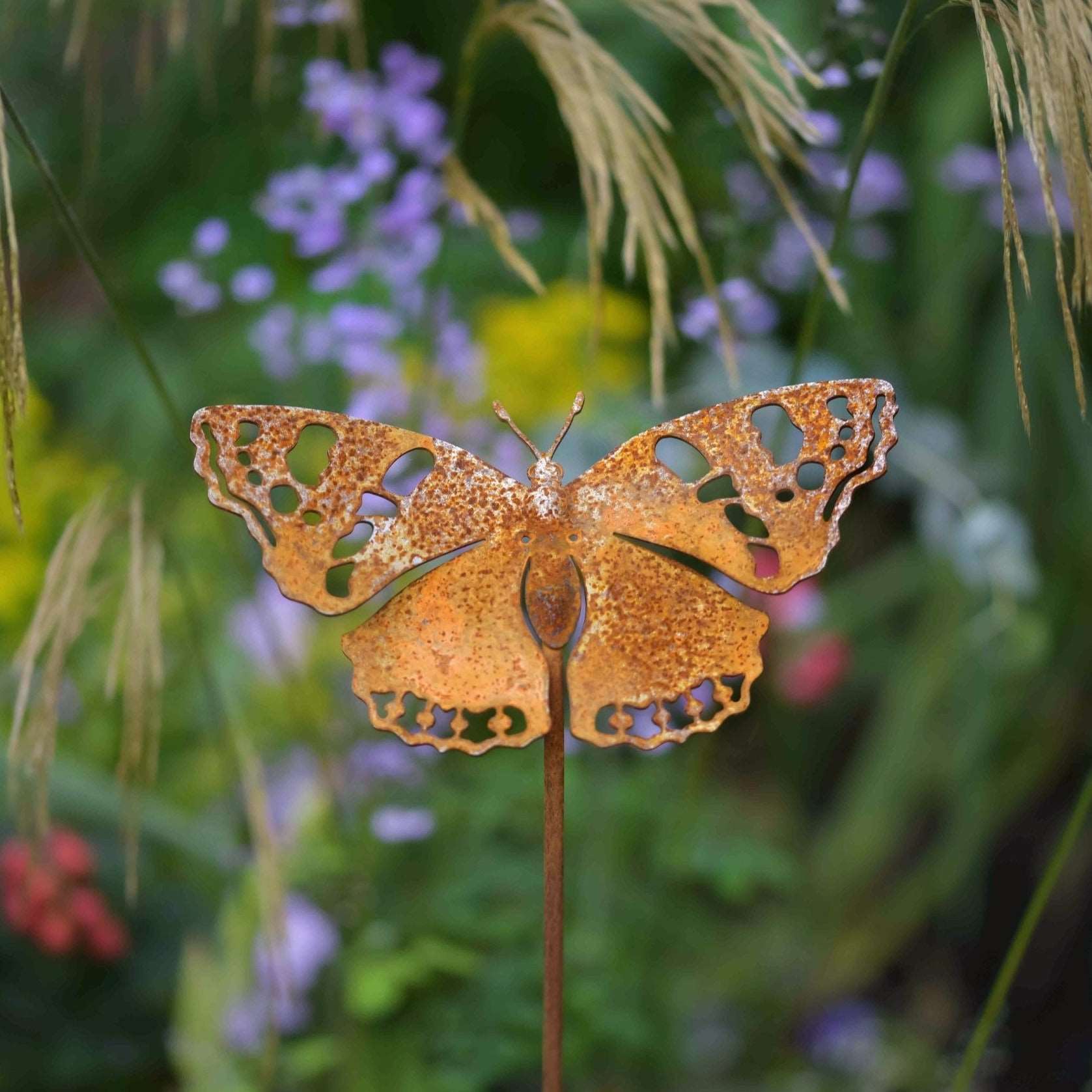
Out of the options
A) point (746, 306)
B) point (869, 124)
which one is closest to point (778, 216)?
point (746, 306)

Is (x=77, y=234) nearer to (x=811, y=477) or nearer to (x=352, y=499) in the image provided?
(x=352, y=499)

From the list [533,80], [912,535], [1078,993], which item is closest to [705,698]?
[1078,993]

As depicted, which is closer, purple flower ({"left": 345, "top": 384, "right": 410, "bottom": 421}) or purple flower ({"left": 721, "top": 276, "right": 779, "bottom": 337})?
purple flower ({"left": 721, "top": 276, "right": 779, "bottom": 337})

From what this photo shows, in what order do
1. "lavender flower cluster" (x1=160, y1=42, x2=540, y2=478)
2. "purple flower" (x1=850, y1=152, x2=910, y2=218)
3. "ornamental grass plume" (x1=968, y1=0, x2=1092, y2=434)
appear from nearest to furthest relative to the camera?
1. "ornamental grass plume" (x1=968, y1=0, x2=1092, y2=434)
2. "lavender flower cluster" (x1=160, y1=42, x2=540, y2=478)
3. "purple flower" (x1=850, y1=152, x2=910, y2=218)

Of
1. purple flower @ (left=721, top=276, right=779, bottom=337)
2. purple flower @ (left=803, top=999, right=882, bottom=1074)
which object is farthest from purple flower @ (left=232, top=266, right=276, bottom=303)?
purple flower @ (left=803, top=999, right=882, bottom=1074)

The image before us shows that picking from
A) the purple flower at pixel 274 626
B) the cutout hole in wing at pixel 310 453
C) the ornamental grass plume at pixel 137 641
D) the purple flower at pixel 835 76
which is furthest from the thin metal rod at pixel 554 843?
the cutout hole in wing at pixel 310 453

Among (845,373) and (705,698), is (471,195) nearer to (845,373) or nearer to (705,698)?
(705,698)

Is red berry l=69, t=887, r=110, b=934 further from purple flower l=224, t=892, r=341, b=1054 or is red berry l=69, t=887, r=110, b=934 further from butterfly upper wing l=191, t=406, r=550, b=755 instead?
butterfly upper wing l=191, t=406, r=550, b=755
